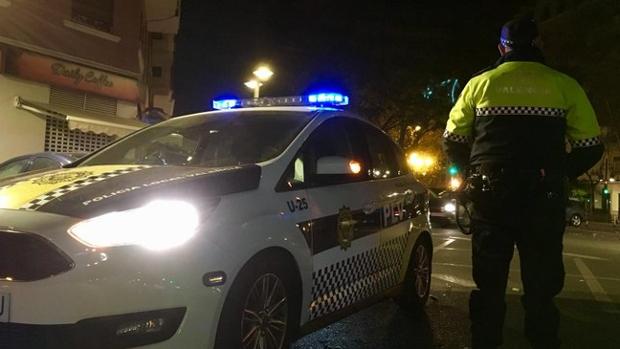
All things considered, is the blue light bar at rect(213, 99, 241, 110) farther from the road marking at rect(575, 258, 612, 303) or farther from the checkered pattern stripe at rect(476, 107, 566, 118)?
the road marking at rect(575, 258, 612, 303)

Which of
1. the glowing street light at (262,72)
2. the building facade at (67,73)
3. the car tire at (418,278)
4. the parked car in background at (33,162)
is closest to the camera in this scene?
the car tire at (418,278)

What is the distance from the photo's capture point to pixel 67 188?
2945 mm

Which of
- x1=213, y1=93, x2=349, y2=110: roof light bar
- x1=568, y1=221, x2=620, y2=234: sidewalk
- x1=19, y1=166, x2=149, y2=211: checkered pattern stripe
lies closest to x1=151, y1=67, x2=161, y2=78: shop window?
x1=568, y1=221, x2=620, y2=234: sidewalk

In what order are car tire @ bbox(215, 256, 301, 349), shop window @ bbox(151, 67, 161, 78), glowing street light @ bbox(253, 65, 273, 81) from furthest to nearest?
1. shop window @ bbox(151, 67, 161, 78)
2. glowing street light @ bbox(253, 65, 273, 81)
3. car tire @ bbox(215, 256, 301, 349)

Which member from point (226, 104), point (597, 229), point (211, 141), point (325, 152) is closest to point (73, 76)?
point (226, 104)

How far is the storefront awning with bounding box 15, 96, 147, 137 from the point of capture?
12.8 meters

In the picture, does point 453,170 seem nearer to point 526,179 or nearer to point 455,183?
point 455,183

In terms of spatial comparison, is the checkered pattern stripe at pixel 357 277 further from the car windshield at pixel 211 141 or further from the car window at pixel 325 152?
the car windshield at pixel 211 141

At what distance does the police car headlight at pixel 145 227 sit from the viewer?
2588 mm

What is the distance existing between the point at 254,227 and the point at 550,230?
160 centimetres

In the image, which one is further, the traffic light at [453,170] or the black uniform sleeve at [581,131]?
the traffic light at [453,170]

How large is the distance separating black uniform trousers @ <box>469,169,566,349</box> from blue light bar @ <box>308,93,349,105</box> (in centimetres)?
185

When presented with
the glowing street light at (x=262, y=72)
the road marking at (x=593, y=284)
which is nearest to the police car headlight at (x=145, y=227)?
the road marking at (x=593, y=284)

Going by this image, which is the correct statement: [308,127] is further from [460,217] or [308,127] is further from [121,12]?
[121,12]
